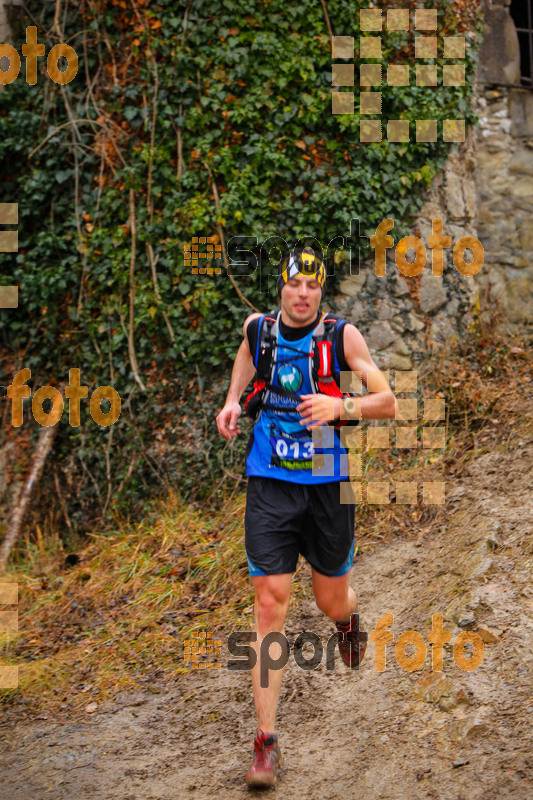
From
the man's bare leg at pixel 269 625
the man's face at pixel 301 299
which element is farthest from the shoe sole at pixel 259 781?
the man's face at pixel 301 299

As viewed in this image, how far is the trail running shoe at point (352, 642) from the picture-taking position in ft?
12.8

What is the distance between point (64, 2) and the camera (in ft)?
22.1

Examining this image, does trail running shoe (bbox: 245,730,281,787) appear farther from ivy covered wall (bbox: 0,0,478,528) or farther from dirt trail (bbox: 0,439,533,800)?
ivy covered wall (bbox: 0,0,478,528)

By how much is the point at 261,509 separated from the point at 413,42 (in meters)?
4.95

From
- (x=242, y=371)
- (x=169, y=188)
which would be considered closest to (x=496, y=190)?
(x=169, y=188)

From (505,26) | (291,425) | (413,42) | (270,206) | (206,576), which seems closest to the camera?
(291,425)

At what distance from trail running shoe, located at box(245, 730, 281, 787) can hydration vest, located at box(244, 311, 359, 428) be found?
1372mm

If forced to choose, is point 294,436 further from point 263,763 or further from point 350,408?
point 263,763

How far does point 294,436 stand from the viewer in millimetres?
3344

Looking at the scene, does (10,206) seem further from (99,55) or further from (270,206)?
(270,206)

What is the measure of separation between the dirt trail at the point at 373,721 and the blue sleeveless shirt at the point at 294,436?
4.16 ft

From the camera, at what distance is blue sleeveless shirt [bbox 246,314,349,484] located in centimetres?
333

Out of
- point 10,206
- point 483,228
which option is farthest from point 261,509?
point 483,228

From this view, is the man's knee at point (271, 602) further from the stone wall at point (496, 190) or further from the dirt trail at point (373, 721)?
the stone wall at point (496, 190)
